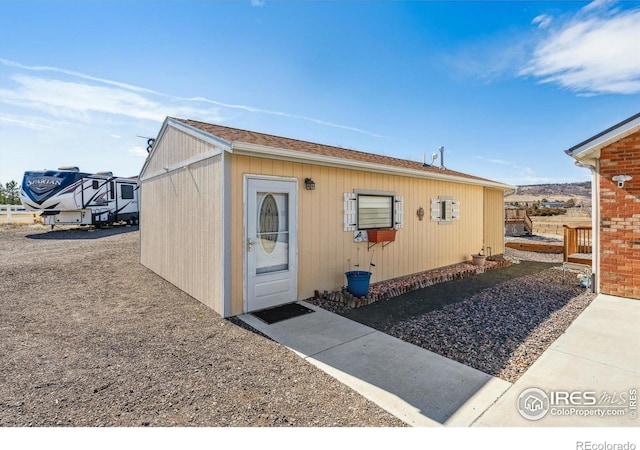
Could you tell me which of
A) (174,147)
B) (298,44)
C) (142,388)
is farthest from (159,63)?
(142,388)

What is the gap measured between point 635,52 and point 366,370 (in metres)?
8.00

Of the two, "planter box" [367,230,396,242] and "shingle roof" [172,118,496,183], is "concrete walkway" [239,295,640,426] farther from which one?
"shingle roof" [172,118,496,183]

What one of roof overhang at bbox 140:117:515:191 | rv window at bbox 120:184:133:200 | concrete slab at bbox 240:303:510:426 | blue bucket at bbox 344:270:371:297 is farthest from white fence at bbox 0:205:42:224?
concrete slab at bbox 240:303:510:426

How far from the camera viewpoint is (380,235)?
6.32 metres

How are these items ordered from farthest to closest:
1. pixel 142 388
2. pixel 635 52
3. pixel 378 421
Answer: pixel 635 52 < pixel 142 388 < pixel 378 421

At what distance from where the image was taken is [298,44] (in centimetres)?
816

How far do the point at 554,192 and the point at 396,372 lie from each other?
68935 mm

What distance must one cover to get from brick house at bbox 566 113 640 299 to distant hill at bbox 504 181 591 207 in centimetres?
5154

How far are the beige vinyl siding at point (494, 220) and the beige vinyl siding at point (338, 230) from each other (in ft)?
5.13

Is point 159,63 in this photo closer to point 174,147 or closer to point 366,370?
point 174,147

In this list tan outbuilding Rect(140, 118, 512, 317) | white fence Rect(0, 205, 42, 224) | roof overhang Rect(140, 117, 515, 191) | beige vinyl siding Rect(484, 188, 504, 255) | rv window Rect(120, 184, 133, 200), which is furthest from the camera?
white fence Rect(0, 205, 42, 224)

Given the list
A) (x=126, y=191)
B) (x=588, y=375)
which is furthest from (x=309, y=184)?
(x=126, y=191)

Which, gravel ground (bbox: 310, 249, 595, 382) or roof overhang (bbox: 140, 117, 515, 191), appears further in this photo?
roof overhang (bbox: 140, 117, 515, 191)

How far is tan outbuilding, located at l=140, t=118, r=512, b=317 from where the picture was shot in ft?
15.5
